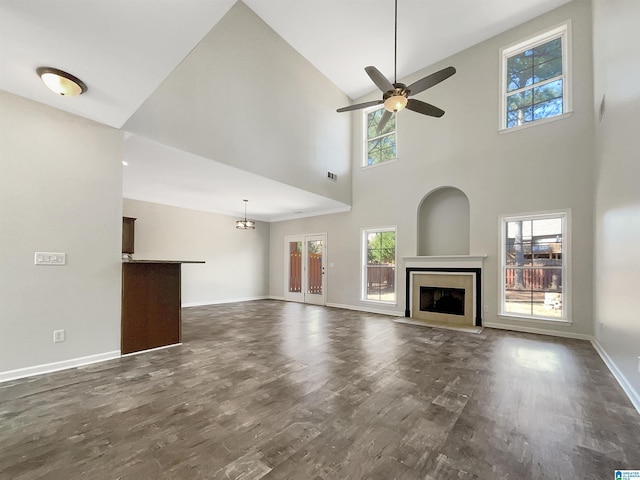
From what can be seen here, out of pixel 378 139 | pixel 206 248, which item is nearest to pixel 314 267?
pixel 206 248

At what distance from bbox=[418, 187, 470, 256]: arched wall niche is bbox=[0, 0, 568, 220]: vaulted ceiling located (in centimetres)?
312

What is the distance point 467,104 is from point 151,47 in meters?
5.82

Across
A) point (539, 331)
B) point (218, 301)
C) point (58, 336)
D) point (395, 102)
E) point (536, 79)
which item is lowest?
point (218, 301)

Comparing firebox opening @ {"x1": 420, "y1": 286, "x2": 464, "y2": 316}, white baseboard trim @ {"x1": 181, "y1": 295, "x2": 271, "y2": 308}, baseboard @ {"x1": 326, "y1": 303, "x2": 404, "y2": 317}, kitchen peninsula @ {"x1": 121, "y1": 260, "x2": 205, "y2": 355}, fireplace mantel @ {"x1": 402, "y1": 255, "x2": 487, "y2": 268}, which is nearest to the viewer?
kitchen peninsula @ {"x1": 121, "y1": 260, "x2": 205, "y2": 355}

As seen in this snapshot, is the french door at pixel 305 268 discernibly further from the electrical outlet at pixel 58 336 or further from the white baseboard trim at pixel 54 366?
the electrical outlet at pixel 58 336

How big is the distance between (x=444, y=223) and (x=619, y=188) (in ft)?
10.8

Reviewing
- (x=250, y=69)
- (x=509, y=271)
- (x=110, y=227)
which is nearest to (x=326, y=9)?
(x=250, y=69)

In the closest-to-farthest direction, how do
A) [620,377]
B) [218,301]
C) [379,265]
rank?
[620,377] < [379,265] < [218,301]

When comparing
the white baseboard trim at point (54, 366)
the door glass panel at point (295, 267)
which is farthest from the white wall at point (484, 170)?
the white baseboard trim at point (54, 366)

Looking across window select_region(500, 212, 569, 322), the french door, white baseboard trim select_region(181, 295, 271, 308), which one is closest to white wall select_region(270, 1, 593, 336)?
window select_region(500, 212, 569, 322)

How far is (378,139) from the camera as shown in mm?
7156

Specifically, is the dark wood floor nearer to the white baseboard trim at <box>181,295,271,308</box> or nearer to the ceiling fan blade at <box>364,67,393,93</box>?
the ceiling fan blade at <box>364,67,393,93</box>

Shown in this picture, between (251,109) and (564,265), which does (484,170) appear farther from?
(251,109)

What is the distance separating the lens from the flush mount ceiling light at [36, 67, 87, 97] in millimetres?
2336
